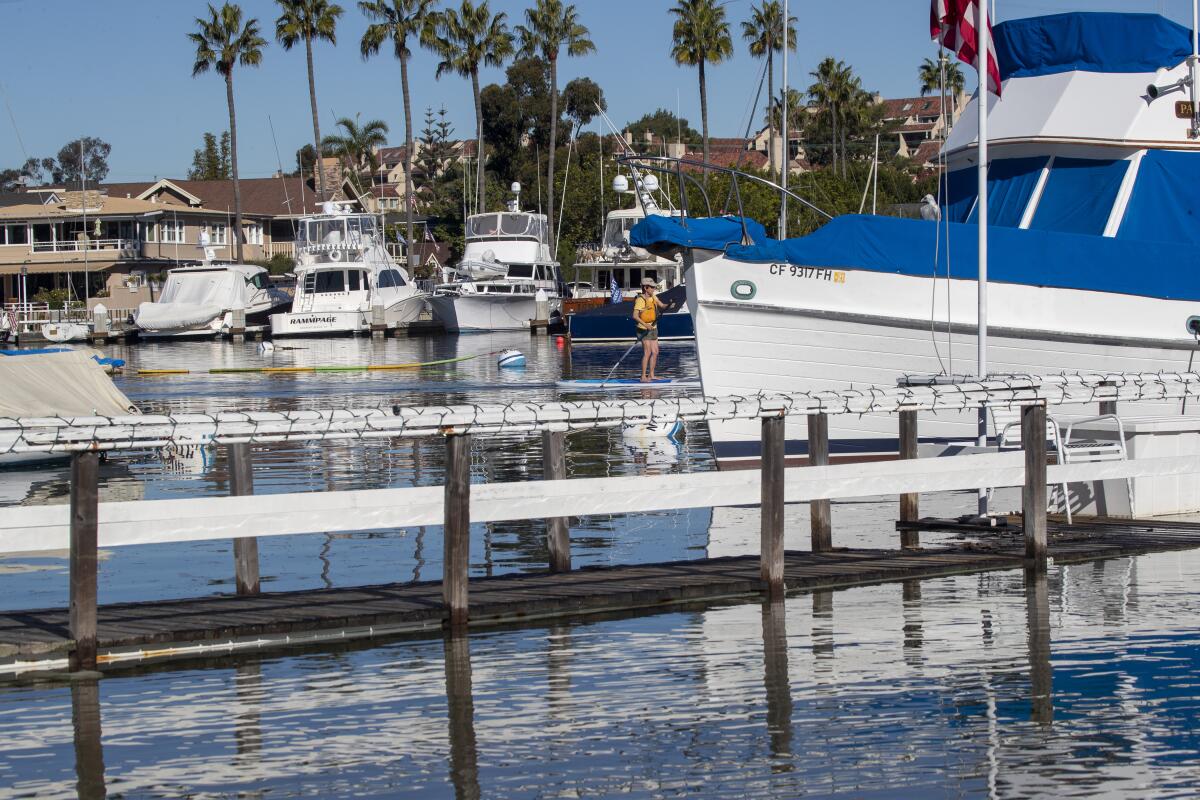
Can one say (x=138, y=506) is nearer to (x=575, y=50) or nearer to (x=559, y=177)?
(x=575, y=50)

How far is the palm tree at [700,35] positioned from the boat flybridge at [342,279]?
1986cm

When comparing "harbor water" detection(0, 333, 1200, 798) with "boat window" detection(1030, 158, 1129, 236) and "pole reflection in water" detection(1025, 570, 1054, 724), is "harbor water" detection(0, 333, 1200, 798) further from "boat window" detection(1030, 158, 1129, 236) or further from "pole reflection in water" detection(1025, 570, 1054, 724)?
"boat window" detection(1030, 158, 1129, 236)

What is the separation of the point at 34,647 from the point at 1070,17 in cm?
1571

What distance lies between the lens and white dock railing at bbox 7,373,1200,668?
899 centimetres

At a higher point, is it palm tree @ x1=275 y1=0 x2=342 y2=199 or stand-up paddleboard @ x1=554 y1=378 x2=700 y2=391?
palm tree @ x1=275 y1=0 x2=342 y2=199

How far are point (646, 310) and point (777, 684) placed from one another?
23418 mm

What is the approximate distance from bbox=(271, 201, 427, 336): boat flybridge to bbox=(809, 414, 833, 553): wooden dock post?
59022mm

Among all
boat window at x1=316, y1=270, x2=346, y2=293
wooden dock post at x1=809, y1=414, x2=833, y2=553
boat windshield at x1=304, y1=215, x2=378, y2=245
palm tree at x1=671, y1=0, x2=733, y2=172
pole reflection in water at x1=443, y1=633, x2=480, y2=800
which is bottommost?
pole reflection in water at x1=443, y1=633, x2=480, y2=800

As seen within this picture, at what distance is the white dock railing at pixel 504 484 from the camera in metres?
8.99

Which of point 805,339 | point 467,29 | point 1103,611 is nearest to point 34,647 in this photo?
point 1103,611

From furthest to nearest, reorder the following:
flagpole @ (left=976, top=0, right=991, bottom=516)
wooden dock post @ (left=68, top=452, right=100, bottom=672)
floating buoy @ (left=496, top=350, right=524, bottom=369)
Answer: floating buoy @ (left=496, top=350, right=524, bottom=369)
flagpole @ (left=976, top=0, right=991, bottom=516)
wooden dock post @ (left=68, top=452, right=100, bottom=672)

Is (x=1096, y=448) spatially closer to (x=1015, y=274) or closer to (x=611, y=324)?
(x=1015, y=274)

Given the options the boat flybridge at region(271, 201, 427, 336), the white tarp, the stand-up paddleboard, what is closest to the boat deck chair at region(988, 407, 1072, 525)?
the stand-up paddleboard

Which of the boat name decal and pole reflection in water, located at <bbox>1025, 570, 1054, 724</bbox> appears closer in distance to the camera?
pole reflection in water, located at <bbox>1025, 570, 1054, 724</bbox>
